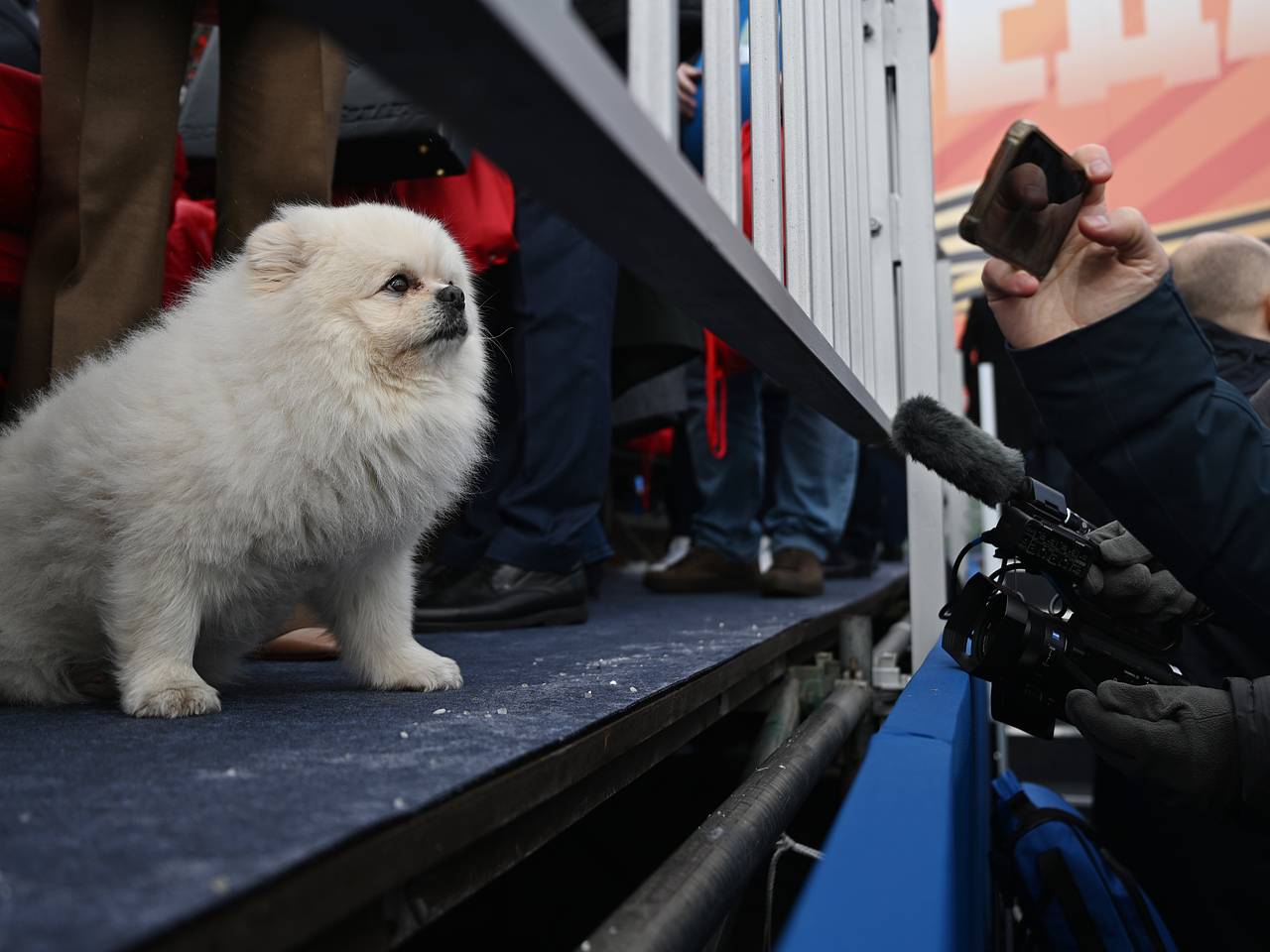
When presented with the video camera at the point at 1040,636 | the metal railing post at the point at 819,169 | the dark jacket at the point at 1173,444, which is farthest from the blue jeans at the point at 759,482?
the dark jacket at the point at 1173,444

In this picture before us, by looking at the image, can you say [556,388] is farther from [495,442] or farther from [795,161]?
[795,161]

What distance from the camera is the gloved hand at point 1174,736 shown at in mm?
1121

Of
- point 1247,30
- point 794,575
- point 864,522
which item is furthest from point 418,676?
point 1247,30

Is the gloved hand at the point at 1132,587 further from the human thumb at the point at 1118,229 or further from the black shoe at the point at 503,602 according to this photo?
the black shoe at the point at 503,602

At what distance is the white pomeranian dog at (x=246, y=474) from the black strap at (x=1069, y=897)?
0.98 m

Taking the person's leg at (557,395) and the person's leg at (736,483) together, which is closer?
the person's leg at (557,395)

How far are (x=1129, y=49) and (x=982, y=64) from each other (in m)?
0.93

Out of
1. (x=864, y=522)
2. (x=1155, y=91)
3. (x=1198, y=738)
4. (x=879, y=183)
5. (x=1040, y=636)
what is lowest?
(x=1198, y=738)

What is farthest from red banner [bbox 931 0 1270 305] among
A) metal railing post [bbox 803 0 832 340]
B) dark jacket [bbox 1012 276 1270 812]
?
dark jacket [bbox 1012 276 1270 812]

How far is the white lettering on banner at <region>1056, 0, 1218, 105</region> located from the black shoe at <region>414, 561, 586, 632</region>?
6.18 m

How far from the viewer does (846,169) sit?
1.51 meters

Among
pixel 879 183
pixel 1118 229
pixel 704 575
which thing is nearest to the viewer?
pixel 1118 229

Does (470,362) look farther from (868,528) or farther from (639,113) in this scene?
(868,528)

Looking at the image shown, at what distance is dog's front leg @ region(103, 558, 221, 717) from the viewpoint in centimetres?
111
